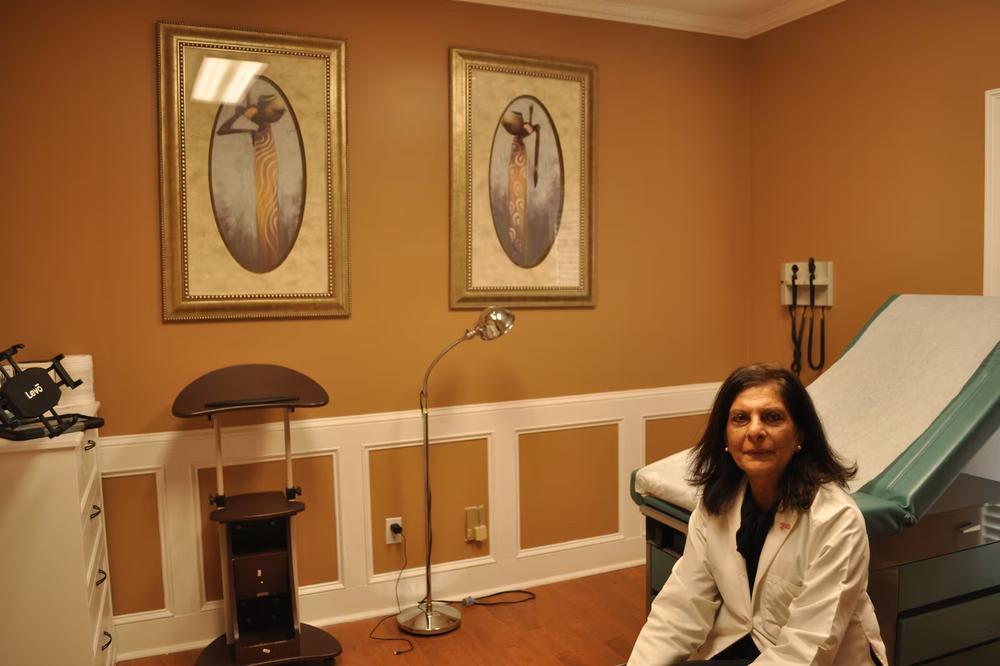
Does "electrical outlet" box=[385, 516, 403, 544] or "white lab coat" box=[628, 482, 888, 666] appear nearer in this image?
"white lab coat" box=[628, 482, 888, 666]

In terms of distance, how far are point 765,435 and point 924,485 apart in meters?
0.70

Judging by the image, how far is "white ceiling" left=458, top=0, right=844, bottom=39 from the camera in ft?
11.7

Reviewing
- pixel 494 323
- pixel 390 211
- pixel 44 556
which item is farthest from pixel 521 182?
pixel 44 556

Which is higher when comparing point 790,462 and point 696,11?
point 696,11

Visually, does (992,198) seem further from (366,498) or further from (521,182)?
(366,498)

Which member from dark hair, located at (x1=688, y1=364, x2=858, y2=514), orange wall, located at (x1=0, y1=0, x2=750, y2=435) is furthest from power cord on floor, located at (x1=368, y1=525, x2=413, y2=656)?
dark hair, located at (x1=688, y1=364, x2=858, y2=514)

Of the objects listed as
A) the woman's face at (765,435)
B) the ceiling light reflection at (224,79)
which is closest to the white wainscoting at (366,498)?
the ceiling light reflection at (224,79)

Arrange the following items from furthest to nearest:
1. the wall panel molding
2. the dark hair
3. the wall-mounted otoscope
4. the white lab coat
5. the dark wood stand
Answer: the wall-mounted otoscope < the wall panel molding < the dark wood stand < the dark hair < the white lab coat

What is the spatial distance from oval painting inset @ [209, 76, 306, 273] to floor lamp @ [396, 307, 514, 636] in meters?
0.80

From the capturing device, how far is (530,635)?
3178 mm

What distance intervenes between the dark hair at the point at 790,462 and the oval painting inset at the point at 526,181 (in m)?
1.76

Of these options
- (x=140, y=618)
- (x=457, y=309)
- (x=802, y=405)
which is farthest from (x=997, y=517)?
(x=140, y=618)

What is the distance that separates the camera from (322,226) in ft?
10.5

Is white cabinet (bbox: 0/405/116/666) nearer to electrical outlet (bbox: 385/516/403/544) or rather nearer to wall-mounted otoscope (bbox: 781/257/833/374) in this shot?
electrical outlet (bbox: 385/516/403/544)
